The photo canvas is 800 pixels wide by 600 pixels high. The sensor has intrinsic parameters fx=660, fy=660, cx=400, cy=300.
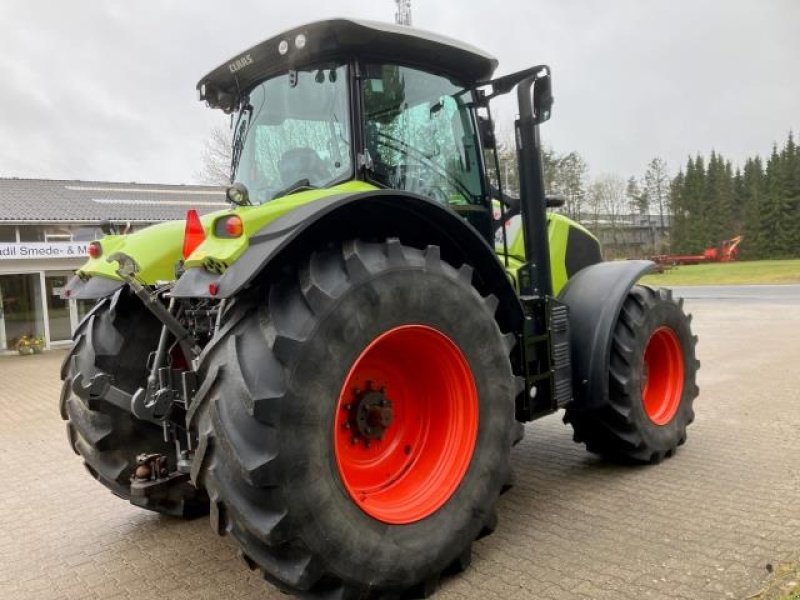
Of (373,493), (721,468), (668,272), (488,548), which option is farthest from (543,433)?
(668,272)

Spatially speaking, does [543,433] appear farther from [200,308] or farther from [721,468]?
[200,308]

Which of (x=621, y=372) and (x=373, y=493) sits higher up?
(x=621, y=372)

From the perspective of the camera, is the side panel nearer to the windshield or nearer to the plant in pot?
the windshield

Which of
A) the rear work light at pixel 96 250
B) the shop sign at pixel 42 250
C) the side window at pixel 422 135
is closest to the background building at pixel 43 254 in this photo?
the shop sign at pixel 42 250

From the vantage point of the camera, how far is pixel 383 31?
3301mm

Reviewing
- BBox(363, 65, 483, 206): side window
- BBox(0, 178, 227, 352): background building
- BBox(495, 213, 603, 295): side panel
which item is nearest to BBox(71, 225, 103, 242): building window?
BBox(0, 178, 227, 352): background building

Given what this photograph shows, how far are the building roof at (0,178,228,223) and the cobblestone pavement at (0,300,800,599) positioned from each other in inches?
600

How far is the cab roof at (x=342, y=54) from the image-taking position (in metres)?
3.25

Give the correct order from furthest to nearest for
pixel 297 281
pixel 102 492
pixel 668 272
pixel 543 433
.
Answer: pixel 668 272, pixel 543 433, pixel 102 492, pixel 297 281

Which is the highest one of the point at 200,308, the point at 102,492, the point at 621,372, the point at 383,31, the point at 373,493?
the point at 383,31

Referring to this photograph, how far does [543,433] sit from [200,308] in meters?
3.61

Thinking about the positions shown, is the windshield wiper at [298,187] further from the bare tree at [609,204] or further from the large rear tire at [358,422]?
the bare tree at [609,204]

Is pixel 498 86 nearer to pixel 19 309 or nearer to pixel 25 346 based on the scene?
pixel 25 346

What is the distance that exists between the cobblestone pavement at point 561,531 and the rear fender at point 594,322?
2.12 ft
